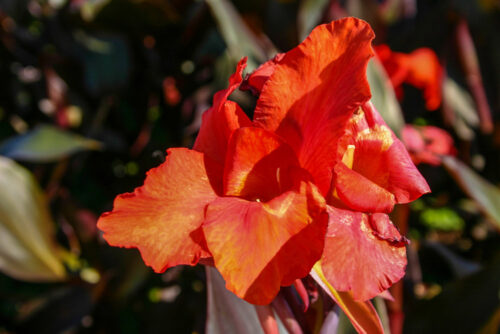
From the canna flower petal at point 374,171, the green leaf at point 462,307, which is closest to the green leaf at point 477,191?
the green leaf at point 462,307

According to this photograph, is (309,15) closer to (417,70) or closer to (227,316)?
(417,70)

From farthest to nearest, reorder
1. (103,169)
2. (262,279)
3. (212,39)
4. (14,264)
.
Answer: (103,169) < (212,39) < (14,264) < (262,279)

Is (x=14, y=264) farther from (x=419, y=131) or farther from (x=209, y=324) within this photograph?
(x=419, y=131)

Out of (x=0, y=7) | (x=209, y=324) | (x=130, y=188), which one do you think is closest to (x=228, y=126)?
(x=209, y=324)

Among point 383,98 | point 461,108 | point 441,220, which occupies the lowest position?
point 441,220

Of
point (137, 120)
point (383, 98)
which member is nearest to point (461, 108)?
point (383, 98)

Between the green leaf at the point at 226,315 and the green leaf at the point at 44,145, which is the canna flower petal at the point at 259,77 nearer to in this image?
the green leaf at the point at 226,315
